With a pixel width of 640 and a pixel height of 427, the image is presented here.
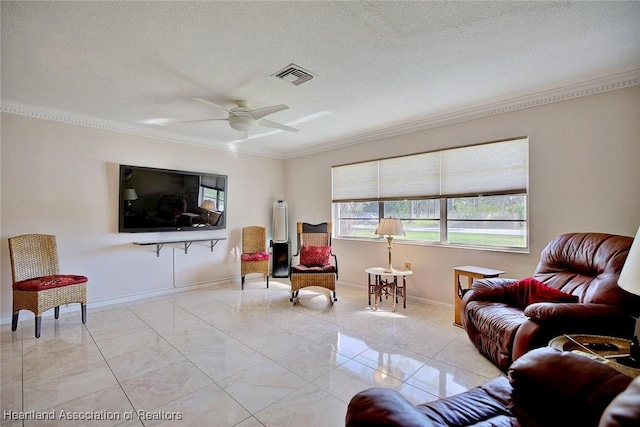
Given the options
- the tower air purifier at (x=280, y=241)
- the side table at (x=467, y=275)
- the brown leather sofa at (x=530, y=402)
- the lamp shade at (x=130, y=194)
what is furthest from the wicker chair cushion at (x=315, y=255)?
the brown leather sofa at (x=530, y=402)

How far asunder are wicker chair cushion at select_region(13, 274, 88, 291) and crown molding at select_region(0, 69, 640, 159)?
198cm

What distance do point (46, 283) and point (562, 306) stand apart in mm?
4662

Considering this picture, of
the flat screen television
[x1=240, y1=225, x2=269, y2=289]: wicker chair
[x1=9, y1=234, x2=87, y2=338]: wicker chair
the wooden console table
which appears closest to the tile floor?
[x1=9, y1=234, x2=87, y2=338]: wicker chair

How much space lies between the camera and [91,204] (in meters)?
3.93

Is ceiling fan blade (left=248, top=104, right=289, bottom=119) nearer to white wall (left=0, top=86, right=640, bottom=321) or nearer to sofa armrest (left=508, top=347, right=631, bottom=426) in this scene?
white wall (left=0, top=86, right=640, bottom=321)

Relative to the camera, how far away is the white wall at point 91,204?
3.42 m

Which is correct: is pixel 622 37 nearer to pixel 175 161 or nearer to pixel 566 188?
pixel 566 188

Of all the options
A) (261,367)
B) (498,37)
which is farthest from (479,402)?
(498,37)

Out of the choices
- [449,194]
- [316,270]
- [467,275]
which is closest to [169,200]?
[316,270]

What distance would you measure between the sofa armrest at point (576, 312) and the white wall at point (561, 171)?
1243mm

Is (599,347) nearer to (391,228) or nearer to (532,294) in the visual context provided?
(532,294)

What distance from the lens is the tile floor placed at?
6.19 ft

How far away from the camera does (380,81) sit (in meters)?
2.87

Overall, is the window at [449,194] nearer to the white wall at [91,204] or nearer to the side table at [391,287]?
the side table at [391,287]
